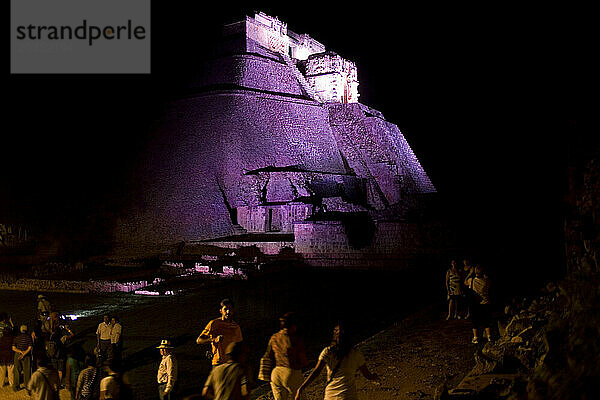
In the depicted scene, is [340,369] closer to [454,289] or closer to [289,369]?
[289,369]

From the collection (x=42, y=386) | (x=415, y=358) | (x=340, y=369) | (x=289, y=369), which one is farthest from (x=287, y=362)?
(x=415, y=358)

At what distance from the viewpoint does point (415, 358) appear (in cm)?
743

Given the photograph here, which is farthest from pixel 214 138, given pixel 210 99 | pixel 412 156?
pixel 412 156

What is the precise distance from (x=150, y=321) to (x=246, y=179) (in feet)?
58.0

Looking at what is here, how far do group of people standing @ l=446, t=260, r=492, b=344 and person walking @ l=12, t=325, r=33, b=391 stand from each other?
6394mm

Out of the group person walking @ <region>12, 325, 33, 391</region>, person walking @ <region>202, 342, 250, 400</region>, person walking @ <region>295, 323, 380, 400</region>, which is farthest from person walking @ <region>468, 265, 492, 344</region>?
person walking @ <region>12, 325, 33, 391</region>

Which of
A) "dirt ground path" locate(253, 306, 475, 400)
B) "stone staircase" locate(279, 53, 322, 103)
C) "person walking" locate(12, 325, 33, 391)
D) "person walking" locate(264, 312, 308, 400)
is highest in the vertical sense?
"stone staircase" locate(279, 53, 322, 103)

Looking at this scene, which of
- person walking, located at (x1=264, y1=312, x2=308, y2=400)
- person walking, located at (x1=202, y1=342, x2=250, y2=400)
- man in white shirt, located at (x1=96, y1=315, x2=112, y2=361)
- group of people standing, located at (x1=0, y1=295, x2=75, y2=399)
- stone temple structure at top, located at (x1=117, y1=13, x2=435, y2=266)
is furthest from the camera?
stone temple structure at top, located at (x1=117, y1=13, x2=435, y2=266)

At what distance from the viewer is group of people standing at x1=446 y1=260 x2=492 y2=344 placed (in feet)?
26.3

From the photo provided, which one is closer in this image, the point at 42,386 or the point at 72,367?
the point at 42,386

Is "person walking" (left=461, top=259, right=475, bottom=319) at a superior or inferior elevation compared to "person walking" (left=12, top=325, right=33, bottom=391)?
superior

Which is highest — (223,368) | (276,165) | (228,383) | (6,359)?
(276,165)

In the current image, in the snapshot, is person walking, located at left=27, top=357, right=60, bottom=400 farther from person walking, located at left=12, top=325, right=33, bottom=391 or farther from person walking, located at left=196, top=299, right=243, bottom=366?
person walking, located at left=12, top=325, right=33, bottom=391

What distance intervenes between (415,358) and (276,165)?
2363 cm
